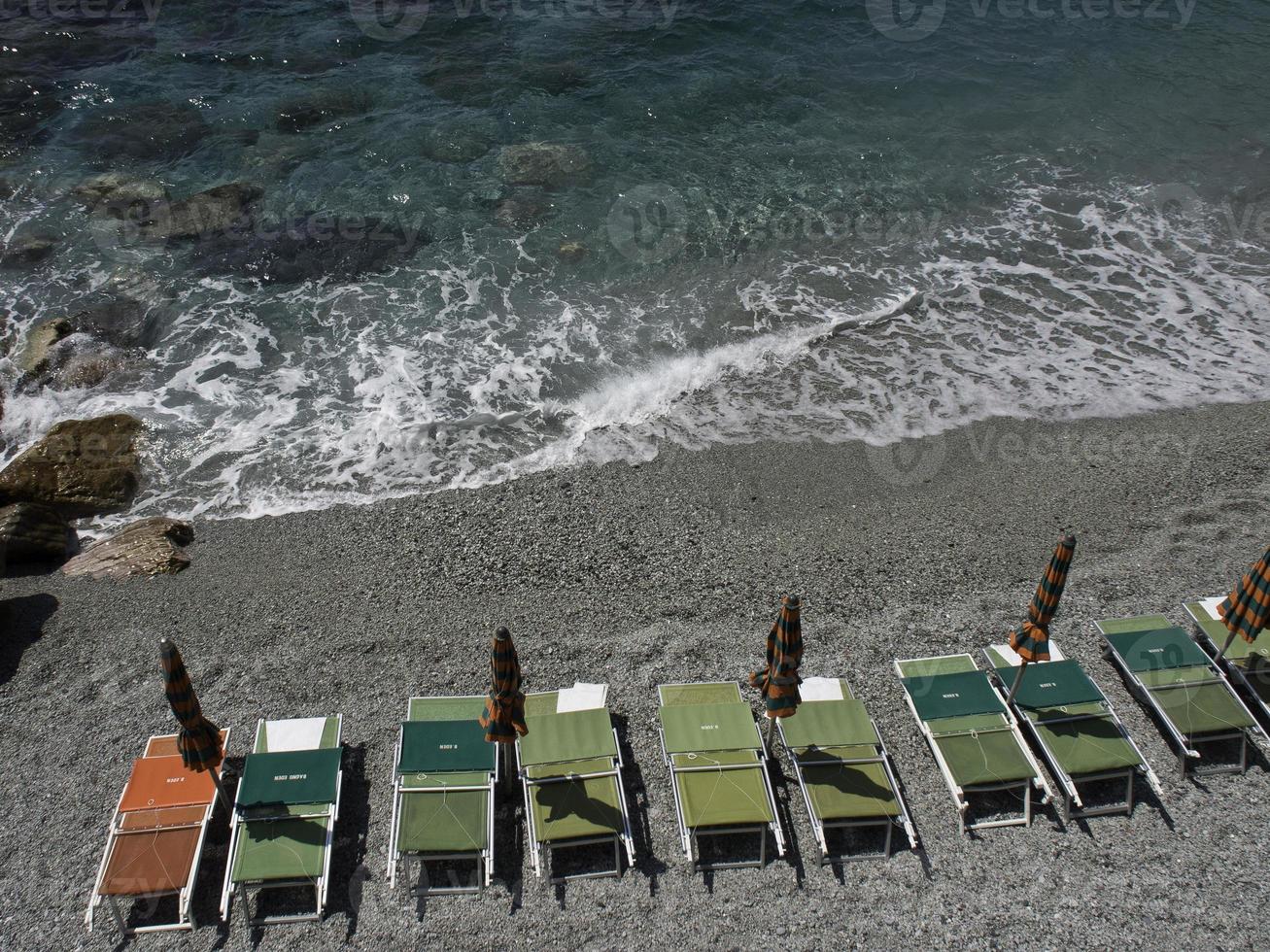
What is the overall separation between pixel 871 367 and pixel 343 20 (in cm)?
2433

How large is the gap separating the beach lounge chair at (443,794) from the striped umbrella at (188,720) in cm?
192

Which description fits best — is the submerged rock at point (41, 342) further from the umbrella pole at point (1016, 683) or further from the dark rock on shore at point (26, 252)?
the umbrella pole at point (1016, 683)

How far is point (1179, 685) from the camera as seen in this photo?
10.1 meters

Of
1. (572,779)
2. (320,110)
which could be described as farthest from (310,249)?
(572,779)

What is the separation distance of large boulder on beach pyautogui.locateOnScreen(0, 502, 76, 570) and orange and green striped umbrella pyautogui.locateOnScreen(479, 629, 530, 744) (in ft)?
28.0

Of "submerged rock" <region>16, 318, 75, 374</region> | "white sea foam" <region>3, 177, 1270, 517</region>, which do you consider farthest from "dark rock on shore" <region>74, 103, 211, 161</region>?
"submerged rock" <region>16, 318, 75, 374</region>

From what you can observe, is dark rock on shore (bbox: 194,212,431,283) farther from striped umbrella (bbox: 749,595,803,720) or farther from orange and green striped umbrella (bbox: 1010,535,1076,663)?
orange and green striped umbrella (bbox: 1010,535,1076,663)

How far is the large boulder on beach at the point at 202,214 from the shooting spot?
2083 cm

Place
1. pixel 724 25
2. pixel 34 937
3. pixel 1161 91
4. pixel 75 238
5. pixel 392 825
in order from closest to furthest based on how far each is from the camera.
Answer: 1. pixel 34 937
2. pixel 392 825
3. pixel 75 238
4. pixel 1161 91
5. pixel 724 25

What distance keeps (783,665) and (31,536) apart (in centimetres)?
1181

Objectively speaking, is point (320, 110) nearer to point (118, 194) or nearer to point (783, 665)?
point (118, 194)

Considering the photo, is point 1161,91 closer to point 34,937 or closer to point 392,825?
point 392,825

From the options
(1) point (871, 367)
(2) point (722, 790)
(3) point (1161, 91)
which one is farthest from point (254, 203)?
(3) point (1161, 91)

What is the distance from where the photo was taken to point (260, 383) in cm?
1684
